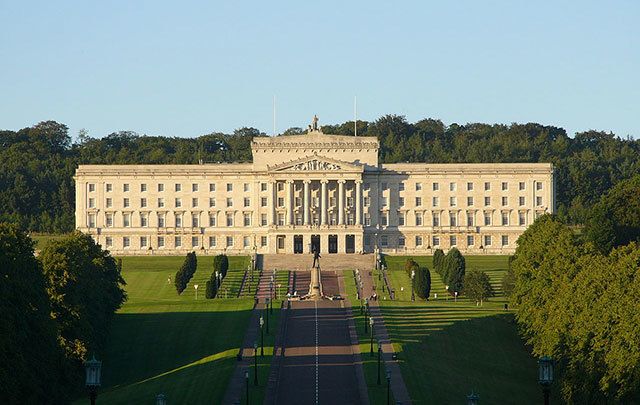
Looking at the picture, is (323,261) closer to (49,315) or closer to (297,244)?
(297,244)

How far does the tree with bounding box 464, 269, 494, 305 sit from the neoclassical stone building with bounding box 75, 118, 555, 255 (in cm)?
4530

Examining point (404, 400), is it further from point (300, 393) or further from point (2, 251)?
point (2, 251)

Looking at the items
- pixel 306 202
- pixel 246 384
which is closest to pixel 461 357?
pixel 246 384

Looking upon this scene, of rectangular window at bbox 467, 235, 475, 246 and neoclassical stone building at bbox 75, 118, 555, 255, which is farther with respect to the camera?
rectangular window at bbox 467, 235, 475, 246

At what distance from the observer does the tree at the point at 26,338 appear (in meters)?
70.6

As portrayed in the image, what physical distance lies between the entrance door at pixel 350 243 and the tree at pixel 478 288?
43.4 m

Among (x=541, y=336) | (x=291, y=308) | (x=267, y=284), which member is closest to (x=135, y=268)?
(x=267, y=284)

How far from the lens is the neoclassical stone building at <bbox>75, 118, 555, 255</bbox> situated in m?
169

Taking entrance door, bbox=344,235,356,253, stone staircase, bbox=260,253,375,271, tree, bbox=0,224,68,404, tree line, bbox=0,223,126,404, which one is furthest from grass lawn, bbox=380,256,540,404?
entrance door, bbox=344,235,356,253

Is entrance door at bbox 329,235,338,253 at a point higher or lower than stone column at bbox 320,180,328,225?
lower

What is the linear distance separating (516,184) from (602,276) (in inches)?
3261

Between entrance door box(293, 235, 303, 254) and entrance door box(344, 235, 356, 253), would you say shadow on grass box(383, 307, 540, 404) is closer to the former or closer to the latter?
entrance door box(344, 235, 356, 253)

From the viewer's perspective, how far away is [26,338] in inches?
2933

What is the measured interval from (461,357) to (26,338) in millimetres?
29691
